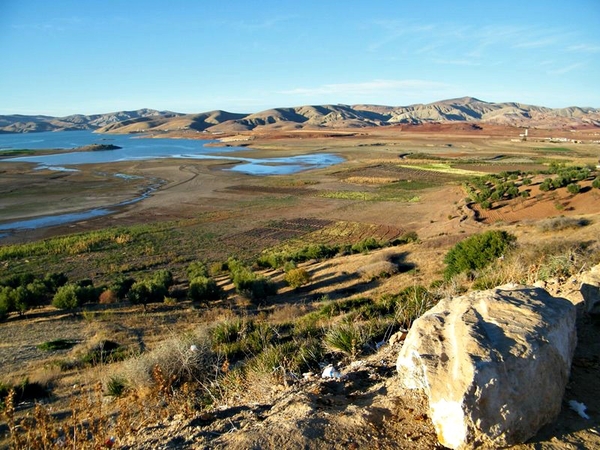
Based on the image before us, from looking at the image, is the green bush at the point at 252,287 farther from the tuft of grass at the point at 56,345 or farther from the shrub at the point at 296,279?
the tuft of grass at the point at 56,345

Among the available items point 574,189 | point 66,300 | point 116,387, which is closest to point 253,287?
point 66,300

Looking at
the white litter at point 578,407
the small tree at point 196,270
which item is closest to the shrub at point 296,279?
the small tree at point 196,270

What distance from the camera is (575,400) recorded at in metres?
4.04

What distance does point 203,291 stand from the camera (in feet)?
64.1

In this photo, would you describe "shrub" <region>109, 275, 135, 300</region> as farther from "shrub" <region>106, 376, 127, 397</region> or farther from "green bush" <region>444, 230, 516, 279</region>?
"green bush" <region>444, 230, 516, 279</region>

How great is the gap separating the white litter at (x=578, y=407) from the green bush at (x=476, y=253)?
12.2 metres

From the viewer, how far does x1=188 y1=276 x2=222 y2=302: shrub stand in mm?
19375

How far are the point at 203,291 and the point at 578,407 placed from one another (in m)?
17.0

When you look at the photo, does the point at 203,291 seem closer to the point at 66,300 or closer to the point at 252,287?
the point at 252,287

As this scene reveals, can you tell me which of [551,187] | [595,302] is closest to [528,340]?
[595,302]

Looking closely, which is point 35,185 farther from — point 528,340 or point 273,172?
point 528,340

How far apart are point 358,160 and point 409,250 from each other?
69.9 m

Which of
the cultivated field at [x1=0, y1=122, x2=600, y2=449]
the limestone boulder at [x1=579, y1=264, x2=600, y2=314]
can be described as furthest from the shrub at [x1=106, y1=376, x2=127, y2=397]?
the limestone boulder at [x1=579, y1=264, x2=600, y2=314]

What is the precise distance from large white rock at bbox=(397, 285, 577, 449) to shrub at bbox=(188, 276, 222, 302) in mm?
→ 16260
